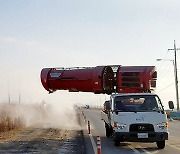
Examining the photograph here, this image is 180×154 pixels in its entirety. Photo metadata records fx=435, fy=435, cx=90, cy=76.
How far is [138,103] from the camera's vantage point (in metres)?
18.5

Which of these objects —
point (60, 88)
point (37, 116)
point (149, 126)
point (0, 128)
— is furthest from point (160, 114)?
point (37, 116)

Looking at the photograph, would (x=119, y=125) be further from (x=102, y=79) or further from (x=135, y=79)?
(x=102, y=79)

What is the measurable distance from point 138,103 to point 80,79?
8.91m

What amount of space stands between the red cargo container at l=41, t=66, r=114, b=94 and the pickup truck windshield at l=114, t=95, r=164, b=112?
6.58 metres

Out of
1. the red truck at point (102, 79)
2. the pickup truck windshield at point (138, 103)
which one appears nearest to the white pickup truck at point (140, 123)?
the pickup truck windshield at point (138, 103)

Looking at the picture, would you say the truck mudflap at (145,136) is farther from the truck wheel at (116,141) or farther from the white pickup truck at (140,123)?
the truck wheel at (116,141)

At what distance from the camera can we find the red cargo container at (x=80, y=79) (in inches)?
1017

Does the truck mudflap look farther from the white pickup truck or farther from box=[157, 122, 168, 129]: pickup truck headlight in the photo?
box=[157, 122, 168, 129]: pickup truck headlight

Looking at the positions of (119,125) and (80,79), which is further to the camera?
(80,79)

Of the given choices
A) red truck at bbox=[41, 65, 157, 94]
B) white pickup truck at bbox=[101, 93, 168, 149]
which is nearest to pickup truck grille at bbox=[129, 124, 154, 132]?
white pickup truck at bbox=[101, 93, 168, 149]

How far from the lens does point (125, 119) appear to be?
17.5 m

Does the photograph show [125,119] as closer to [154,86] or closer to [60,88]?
[154,86]

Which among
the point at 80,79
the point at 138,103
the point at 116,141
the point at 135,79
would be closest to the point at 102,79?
the point at 80,79

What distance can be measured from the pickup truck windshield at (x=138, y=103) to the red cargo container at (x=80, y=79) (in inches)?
259
